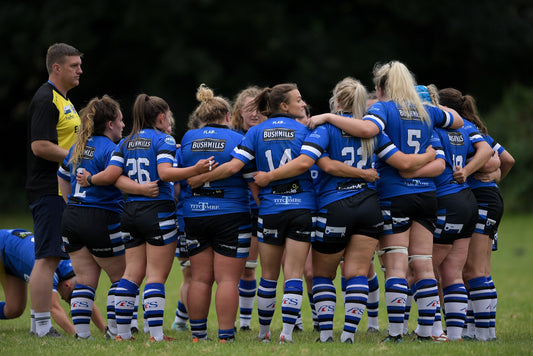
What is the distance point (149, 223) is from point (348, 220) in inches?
70.0

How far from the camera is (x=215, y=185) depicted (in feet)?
20.7

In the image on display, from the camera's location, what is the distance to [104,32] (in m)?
25.9

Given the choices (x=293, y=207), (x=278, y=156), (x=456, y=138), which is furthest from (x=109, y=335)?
(x=456, y=138)

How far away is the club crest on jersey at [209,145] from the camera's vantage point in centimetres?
634

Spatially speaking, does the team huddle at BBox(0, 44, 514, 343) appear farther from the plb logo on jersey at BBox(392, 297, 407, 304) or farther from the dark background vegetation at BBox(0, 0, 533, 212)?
the dark background vegetation at BBox(0, 0, 533, 212)

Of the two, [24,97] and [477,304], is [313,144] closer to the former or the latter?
[477,304]

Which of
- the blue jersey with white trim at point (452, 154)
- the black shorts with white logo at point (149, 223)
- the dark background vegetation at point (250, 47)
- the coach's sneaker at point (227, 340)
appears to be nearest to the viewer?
the coach's sneaker at point (227, 340)

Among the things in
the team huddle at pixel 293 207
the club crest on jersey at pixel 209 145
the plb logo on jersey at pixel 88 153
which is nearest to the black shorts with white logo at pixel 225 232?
the team huddle at pixel 293 207

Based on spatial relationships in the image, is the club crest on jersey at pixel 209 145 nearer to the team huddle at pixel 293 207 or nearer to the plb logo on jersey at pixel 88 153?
the team huddle at pixel 293 207

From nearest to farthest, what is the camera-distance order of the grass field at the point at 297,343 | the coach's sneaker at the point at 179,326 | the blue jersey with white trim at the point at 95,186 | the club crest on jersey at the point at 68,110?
1. the grass field at the point at 297,343
2. the blue jersey with white trim at the point at 95,186
3. the club crest on jersey at the point at 68,110
4. the coach's sneaker at the point at 179,326

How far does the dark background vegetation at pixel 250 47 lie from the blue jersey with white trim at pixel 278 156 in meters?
18.1

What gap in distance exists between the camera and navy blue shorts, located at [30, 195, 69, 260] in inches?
278

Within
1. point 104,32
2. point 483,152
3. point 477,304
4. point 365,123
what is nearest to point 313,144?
point 365,123

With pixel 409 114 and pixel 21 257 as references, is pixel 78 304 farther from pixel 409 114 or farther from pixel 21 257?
pixel 409 114
